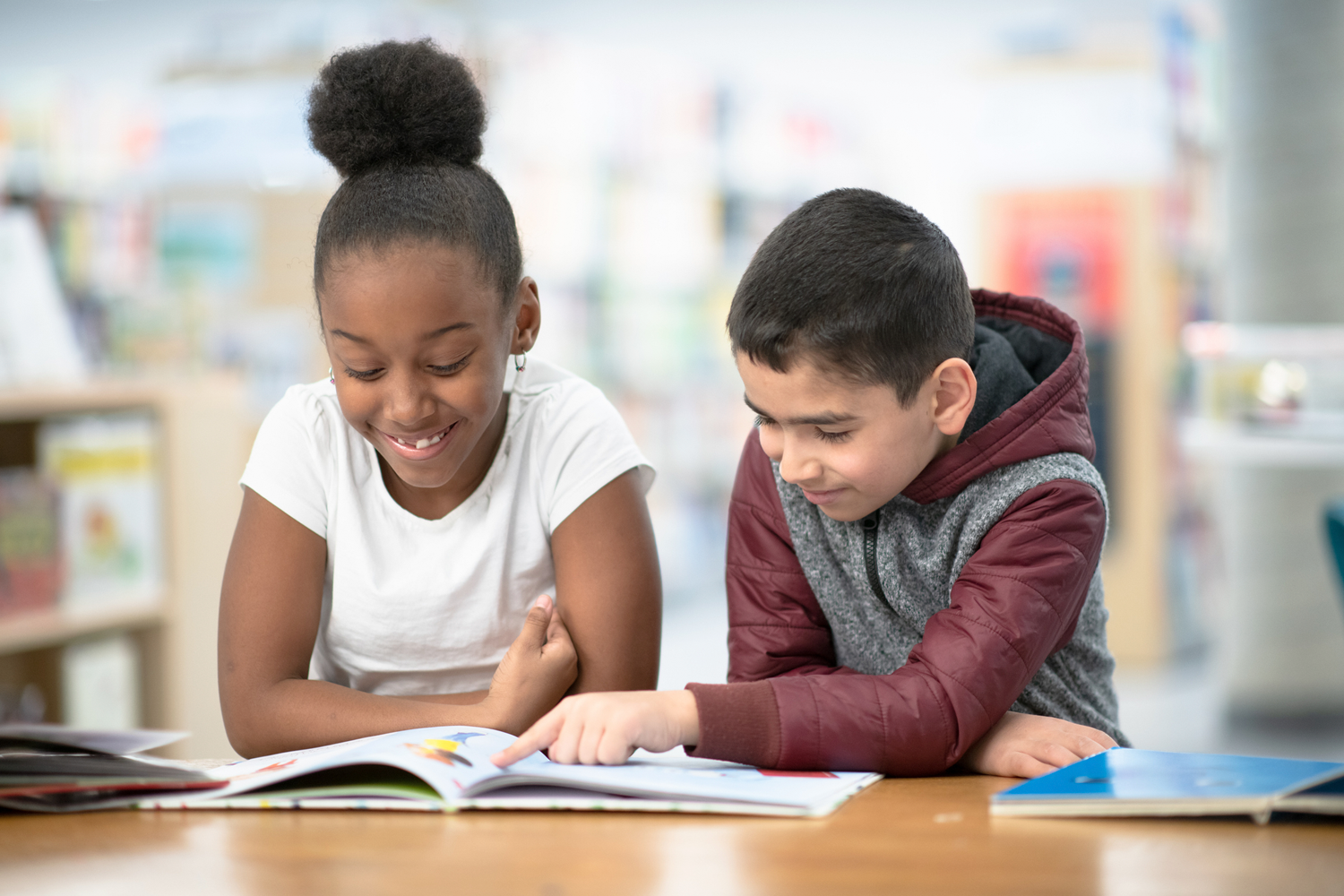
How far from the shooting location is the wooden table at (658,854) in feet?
2.02

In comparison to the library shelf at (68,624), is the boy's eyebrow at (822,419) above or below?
above

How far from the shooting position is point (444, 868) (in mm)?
648

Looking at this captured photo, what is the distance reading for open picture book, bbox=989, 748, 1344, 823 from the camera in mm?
694

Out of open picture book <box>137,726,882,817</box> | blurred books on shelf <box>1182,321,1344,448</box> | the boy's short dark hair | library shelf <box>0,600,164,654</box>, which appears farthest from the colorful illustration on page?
blurred books on shelf <box>1182,321,1344,448</box>

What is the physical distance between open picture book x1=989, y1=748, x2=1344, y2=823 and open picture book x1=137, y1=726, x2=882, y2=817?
0.12 m

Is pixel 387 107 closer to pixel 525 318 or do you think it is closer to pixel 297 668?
pixel 525 318

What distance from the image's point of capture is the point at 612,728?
0.83m

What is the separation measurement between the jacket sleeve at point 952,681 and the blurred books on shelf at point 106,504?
78.4 inches

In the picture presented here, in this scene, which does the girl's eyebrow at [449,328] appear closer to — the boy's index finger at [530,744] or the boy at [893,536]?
the boy at [893,536]

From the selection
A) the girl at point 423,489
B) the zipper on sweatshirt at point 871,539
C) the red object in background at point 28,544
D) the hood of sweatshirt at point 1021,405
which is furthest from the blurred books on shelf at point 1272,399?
the red object in background at point 28,544

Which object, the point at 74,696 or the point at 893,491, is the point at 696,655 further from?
the point at 893,491

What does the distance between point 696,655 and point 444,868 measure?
12.4 ft

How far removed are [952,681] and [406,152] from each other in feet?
2.10

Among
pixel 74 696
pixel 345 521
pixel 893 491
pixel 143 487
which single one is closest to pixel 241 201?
pixel 143 487
